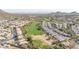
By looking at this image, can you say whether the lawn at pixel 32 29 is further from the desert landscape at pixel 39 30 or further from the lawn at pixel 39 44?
the lawn at pixel 39 44

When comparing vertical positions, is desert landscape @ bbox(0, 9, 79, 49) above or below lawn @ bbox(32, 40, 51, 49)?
above

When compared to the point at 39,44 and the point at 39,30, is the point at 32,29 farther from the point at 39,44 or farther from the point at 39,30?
the point at 39,44

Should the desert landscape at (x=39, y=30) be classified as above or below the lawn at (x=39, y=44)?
above

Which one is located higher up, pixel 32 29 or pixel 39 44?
pixel 32 29

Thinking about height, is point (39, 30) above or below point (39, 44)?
above

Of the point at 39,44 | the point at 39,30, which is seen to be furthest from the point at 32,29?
the point at 39,44

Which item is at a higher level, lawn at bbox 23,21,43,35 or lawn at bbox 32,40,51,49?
lawn at bbox 23,21,43,35

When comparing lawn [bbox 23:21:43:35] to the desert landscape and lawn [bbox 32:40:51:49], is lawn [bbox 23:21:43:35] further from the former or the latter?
lawn [bbox 32:40:51:49]

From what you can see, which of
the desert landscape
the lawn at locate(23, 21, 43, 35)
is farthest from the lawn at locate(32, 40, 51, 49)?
the lawn at locate(23, 21, 43, 35)

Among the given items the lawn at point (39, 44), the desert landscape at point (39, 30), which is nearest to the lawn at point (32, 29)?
the desert landscape at point (39, 30)
